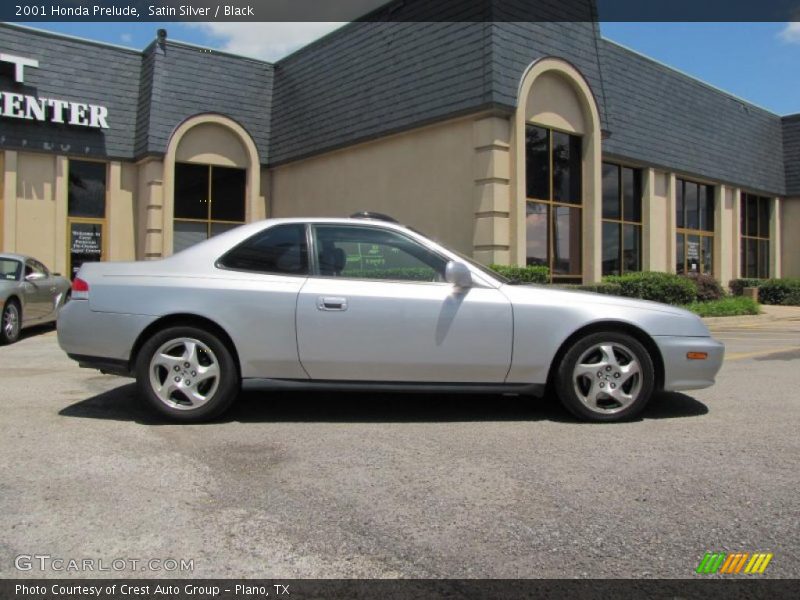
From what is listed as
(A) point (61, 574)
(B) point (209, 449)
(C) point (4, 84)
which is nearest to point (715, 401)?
(B) point (209, 449)

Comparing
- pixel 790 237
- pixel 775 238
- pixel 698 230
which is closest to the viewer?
pixel 698 230

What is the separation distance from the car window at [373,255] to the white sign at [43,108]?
14539 mm

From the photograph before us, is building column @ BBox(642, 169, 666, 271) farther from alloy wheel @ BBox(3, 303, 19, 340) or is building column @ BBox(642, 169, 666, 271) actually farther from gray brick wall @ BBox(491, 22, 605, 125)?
alloy wheel @ BBox(3, 303, 19, 340)

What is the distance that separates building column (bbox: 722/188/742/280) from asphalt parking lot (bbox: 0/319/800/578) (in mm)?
18811

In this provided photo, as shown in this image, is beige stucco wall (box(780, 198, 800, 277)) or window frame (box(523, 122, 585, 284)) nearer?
window frame (box(523, 122, 585, 284))

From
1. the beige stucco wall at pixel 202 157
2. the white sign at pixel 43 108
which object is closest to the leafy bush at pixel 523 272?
the beige stucco wall at pixel 202 157

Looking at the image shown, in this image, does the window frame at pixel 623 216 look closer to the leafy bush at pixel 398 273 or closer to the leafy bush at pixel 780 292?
the leafy bush at pixel 780 292

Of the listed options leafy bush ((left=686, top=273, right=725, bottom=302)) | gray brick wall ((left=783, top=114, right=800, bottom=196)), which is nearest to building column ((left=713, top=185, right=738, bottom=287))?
leafy bush ((left=686, top=273, right=725, bottom=302))

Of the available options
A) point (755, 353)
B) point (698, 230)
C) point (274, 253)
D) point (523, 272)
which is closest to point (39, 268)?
point (274, 253)

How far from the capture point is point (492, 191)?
12.8 m

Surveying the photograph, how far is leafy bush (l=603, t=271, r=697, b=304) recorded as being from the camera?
587 inches

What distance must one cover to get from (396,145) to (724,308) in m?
8.55

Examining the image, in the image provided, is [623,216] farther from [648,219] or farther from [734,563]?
[734,563]

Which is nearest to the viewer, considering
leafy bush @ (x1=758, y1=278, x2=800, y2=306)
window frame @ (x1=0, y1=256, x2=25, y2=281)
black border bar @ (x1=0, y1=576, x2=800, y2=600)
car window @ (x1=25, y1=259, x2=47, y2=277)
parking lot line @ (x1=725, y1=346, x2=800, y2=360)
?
black border bar @ (x1=0, y1=576, x2=800, y2=600)
